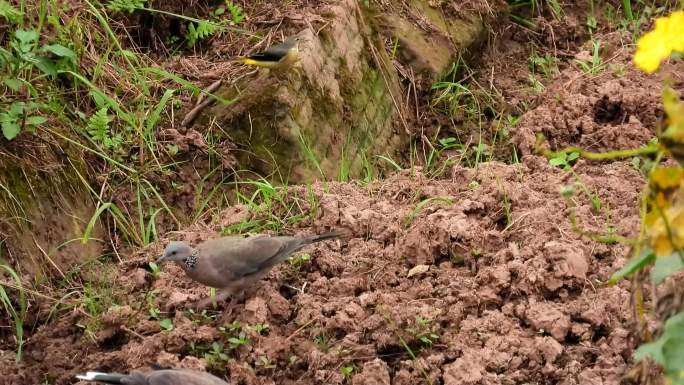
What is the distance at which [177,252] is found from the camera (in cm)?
476

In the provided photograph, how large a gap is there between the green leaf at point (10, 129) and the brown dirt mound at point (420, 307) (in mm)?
928

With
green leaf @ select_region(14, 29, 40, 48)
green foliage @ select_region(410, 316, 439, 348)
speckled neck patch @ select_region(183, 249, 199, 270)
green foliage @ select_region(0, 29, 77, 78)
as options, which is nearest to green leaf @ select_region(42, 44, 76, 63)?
green foliage @ select_region(0, 29, 77, 78)

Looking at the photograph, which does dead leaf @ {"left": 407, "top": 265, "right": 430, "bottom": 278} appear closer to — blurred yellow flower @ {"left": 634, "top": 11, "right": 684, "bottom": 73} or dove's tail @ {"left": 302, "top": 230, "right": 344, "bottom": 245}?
dove's tail @ {"left": 302, "top": 230, "right": 344, "bottom": 245}

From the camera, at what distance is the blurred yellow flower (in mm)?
1581

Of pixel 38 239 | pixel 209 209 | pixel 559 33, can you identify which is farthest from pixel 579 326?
pixel 559 33

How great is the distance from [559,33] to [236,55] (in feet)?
8.98

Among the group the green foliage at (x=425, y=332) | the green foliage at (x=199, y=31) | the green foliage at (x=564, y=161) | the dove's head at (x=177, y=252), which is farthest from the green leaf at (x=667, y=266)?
the green foliage at (x=199, y=31)

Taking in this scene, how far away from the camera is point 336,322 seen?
430 cm

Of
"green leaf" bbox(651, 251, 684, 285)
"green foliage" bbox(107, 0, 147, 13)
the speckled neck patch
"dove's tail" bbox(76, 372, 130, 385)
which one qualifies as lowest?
"dove's tail" bbox(76, 372, 130, 385)

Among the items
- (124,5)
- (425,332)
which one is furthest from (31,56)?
(425,332)

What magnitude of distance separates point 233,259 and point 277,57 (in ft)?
5.41

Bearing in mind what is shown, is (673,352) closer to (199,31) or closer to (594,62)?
(199,31)

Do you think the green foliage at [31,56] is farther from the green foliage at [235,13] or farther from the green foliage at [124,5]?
the green foliage at [235,13]

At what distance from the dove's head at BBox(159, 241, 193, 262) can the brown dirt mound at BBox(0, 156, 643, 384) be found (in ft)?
0.64
